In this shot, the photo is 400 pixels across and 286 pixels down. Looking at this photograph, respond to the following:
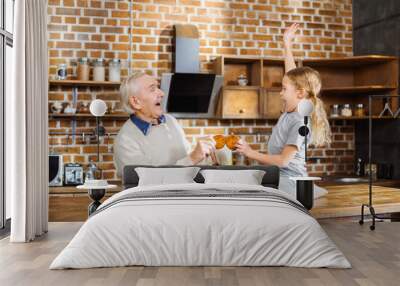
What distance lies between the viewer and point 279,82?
7941 millimetres

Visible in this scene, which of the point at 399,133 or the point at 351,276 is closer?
the point at 351,276

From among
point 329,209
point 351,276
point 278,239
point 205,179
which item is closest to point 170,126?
point 205,179

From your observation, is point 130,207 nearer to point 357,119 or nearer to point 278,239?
point 278,239

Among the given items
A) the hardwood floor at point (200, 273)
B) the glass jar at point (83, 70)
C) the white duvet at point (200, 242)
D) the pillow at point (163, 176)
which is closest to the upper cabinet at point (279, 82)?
the glass jar at point (83, 70)

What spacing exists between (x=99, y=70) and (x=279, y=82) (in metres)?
2.49

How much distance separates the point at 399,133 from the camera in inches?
297

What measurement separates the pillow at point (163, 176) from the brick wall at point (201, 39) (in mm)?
1984

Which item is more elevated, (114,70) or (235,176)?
(114,70)

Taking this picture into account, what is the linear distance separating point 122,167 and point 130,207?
5.82ft

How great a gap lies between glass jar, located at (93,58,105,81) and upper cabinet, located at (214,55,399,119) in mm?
1499

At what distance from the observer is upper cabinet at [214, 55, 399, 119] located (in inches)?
295

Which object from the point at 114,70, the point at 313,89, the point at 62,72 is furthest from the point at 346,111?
the point at 62,72

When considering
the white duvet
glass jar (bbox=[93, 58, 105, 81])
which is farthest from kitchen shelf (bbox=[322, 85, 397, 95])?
the white duvet

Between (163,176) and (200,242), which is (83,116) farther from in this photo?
(200,242)
